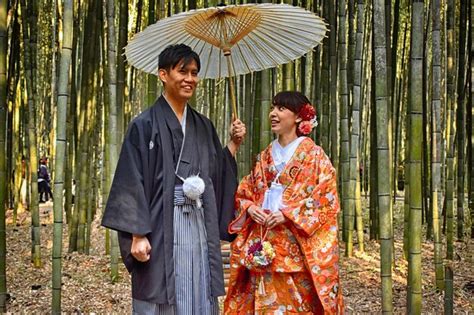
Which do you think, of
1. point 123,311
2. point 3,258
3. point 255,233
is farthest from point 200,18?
point 123,311

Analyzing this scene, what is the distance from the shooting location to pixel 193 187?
1881 millimetres

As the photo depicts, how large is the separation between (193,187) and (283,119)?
58cm

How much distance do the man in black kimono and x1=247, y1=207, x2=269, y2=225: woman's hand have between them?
26 centimetres

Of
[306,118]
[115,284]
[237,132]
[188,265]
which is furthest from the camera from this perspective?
[115,284]

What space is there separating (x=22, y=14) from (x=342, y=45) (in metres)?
2.62

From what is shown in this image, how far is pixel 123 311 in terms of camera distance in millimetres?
3549

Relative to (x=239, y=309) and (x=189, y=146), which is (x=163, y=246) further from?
(x=239, y=309)

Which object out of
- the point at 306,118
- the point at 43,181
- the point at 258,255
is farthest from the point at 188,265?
the point at 43,181

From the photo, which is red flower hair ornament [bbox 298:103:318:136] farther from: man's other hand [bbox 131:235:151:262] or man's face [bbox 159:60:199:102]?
man's other hand [bbox 131:235:151:262]

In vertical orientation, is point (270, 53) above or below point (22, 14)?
below

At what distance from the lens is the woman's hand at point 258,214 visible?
2.21m

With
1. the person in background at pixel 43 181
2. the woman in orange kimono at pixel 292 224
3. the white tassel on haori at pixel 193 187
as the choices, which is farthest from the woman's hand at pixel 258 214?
the person in background at pixel 43 181

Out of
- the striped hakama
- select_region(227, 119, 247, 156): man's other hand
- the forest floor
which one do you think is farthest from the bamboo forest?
the striped hakama

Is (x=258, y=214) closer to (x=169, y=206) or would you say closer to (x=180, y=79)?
(x=169, y=206)
